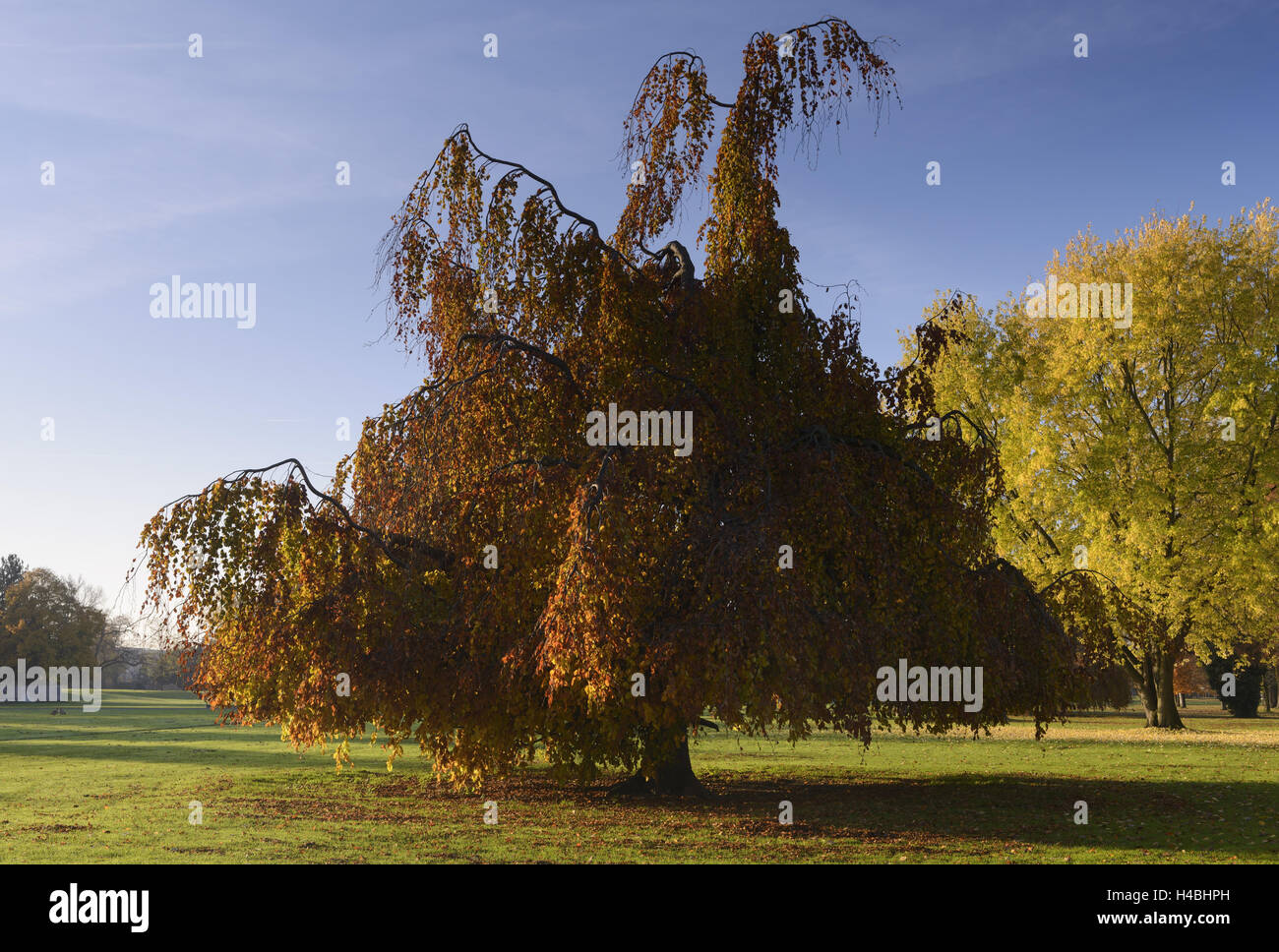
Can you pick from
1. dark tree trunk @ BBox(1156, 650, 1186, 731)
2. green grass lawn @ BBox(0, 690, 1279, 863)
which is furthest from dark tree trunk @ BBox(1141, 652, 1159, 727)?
green grass lawn @ BBox(0, 690, 1279, 863)

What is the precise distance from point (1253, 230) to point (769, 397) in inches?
916

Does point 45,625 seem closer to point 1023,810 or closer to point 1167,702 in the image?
point 1167,702

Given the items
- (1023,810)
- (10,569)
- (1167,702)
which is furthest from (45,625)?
(1023,810)

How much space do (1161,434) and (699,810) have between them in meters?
22.5

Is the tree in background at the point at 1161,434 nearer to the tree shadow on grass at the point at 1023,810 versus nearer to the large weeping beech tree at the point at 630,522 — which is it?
the tree shadow on grass at the point at 1023,810

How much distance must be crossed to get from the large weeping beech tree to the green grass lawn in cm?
122

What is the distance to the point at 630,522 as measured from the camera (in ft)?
35.4

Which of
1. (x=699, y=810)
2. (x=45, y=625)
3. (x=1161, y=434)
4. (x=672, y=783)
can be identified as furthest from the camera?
(x=45, y=625)

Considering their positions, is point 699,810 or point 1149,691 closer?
point 699,810

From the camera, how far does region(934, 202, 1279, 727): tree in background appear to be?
1059 inches

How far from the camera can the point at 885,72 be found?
13172 mm

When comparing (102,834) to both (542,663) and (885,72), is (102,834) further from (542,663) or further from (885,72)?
(885,72)

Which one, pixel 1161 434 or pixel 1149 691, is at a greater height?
pixel 1161 434


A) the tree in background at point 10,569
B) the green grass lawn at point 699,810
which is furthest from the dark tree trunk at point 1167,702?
the tree in background at point 10,569
